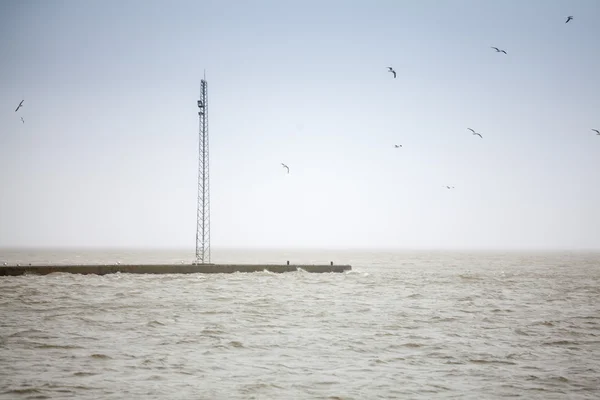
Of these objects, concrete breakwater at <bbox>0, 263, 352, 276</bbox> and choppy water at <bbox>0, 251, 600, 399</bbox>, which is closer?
choppy water at <bbox>0, 251, 600, 399</bbox>

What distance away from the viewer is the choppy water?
1641cm

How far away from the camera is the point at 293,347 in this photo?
73.5ft

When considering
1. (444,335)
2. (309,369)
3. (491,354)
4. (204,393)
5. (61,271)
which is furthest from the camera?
(61,271)

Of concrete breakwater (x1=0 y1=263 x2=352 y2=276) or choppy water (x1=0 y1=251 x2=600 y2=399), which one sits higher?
concrete breakwater (x1=0 y1=263 x2=352 y2=276)

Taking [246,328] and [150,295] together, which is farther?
[150,295]

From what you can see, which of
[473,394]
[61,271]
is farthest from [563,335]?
[61,271]

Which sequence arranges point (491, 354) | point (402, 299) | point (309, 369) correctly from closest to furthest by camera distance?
point (309, 369), point (491, 354), point (402, 299)

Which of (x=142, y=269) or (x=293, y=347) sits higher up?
(x=142, y=269)

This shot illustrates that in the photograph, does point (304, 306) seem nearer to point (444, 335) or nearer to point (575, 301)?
point (444, 335)

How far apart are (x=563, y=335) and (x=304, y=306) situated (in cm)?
1623

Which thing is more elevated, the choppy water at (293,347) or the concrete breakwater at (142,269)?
the concrete breakwater at (142,269)

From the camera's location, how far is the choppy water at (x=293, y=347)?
16406mm

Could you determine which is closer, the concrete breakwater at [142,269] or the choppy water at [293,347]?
the choppy water at [293,347]

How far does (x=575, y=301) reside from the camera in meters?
43.5
